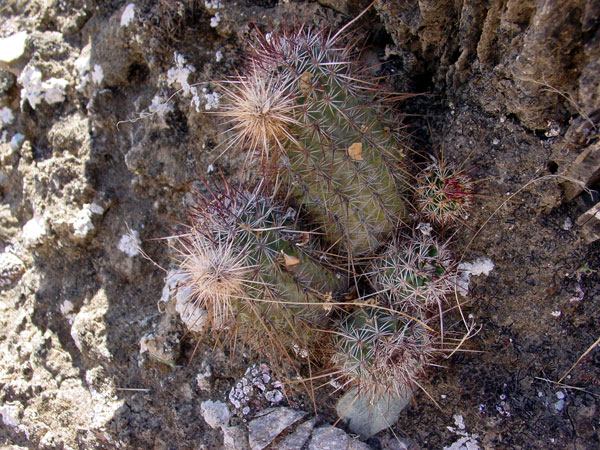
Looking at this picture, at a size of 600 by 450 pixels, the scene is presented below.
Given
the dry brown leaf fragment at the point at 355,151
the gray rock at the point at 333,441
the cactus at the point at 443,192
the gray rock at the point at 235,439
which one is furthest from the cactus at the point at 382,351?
the dry brown leaf fragment at the point at 355,151

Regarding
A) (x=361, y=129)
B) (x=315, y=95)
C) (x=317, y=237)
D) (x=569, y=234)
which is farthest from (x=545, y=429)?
(x=315, y=95)

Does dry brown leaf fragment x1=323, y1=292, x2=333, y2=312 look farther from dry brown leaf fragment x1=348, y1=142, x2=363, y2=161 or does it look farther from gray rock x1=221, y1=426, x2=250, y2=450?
gray rock x1=221, y1=426, x2=250, y2=450

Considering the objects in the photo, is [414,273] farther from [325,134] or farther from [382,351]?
[325,134]

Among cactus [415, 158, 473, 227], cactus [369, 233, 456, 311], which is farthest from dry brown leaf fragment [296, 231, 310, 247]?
cactus [415, 158, 473, 227]

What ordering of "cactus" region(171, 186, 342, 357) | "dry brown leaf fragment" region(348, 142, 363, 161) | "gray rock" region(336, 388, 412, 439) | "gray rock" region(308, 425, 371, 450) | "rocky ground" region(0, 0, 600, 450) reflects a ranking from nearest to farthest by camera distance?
"cactus" region(171, 186, 342, 357) < "dry brown leaf fragment" region(348, 142, 363, 161) < "rocky ground" region(0, 0, 600, 450) < "gray rock" region(308, 425, 371, 450) < "gray rock" region(336, 388, 412, 439)

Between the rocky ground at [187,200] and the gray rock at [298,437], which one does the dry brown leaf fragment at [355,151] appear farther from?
the gray rock at [298,437]

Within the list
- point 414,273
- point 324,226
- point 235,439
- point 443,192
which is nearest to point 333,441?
point 235,439

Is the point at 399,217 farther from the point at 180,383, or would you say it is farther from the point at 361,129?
the point at 180,383
